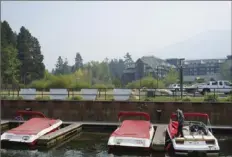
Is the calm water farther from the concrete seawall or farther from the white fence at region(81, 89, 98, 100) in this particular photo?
the white fence at region(81, 89, 98, 100)

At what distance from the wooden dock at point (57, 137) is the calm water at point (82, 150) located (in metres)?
0.49

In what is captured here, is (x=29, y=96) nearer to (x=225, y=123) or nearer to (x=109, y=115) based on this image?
(x=109, y=115)

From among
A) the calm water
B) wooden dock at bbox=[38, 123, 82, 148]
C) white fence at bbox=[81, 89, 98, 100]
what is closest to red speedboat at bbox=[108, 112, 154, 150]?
the calm water

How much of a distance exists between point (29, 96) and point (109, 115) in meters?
9.03

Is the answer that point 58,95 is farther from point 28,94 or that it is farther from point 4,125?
point 4,125

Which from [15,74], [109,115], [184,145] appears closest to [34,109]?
[109,115]

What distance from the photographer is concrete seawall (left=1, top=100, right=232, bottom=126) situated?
82.6 feet

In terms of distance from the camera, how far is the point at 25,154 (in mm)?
16453

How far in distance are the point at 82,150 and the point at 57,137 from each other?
7.68 feet

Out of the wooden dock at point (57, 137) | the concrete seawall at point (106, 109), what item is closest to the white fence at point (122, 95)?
the concrete seawall at point (106, 109)

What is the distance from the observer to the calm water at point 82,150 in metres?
16.4

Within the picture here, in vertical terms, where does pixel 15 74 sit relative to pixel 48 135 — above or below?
above

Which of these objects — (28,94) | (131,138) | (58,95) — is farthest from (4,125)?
(131,138)

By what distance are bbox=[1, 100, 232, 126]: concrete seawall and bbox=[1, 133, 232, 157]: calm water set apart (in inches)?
158
